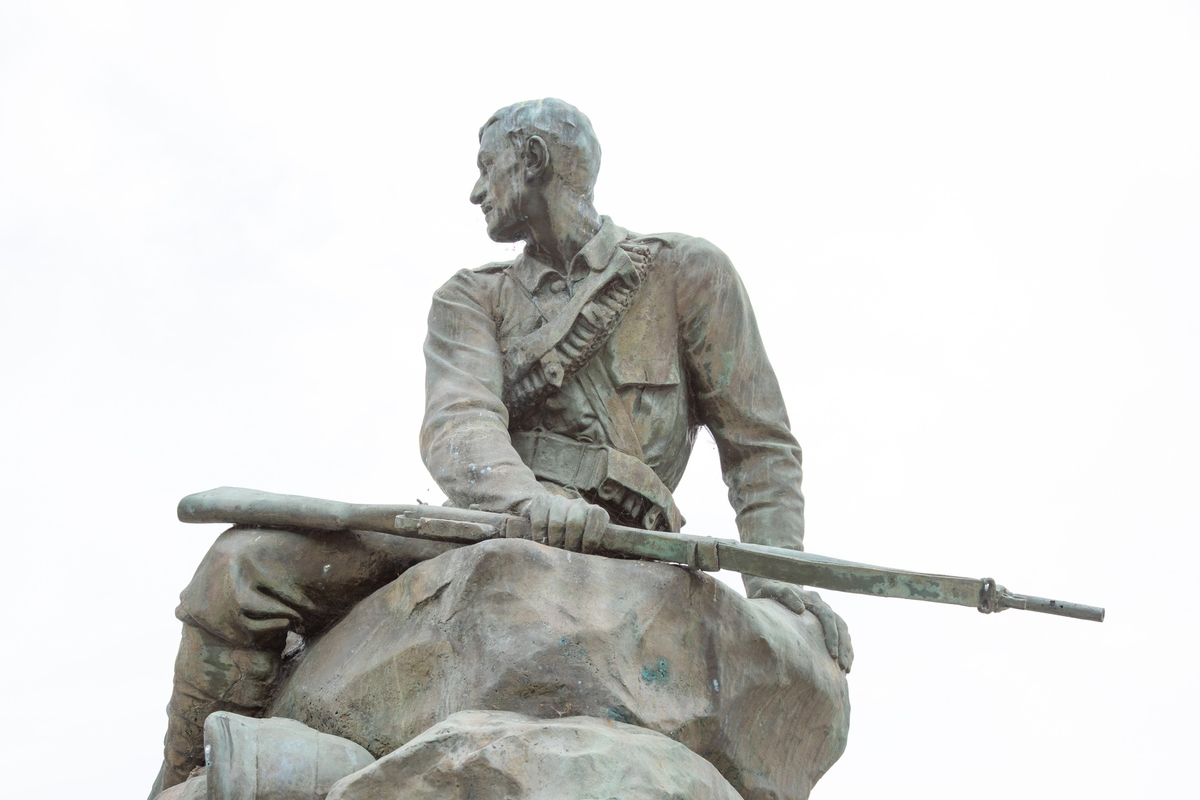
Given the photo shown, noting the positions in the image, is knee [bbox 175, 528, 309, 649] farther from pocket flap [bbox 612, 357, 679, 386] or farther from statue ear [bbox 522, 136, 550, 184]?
statue ear [bbox 522, 136, 550, 184]

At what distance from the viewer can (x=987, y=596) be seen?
5.08 meters

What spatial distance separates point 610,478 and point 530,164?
3.66ft

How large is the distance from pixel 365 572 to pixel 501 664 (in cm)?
77

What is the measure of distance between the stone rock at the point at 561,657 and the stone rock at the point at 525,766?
0.52 feet

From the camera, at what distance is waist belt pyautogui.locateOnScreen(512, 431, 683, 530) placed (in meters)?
5.89

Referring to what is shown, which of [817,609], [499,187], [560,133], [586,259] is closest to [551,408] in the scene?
[586,259]

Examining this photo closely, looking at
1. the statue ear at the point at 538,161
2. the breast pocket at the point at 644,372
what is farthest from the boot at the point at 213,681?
the statue ear at the point at 538,161

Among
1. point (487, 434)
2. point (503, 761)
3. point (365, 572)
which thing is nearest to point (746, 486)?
point (487, 434)

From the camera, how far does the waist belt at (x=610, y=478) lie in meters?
5.89

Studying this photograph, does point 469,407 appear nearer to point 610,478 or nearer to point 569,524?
point 610,478

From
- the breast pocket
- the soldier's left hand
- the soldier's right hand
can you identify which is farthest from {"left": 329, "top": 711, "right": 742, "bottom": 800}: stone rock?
the breast pocket

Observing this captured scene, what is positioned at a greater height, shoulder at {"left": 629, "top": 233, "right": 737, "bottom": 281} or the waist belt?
shoulder at {"left": 629, "top": 233, "right": 737, "bottom": 281}

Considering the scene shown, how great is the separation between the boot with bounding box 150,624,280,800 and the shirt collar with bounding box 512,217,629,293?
151cm

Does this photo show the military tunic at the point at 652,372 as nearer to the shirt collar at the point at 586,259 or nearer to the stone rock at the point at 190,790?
the shirt collar at the point at 586,259
